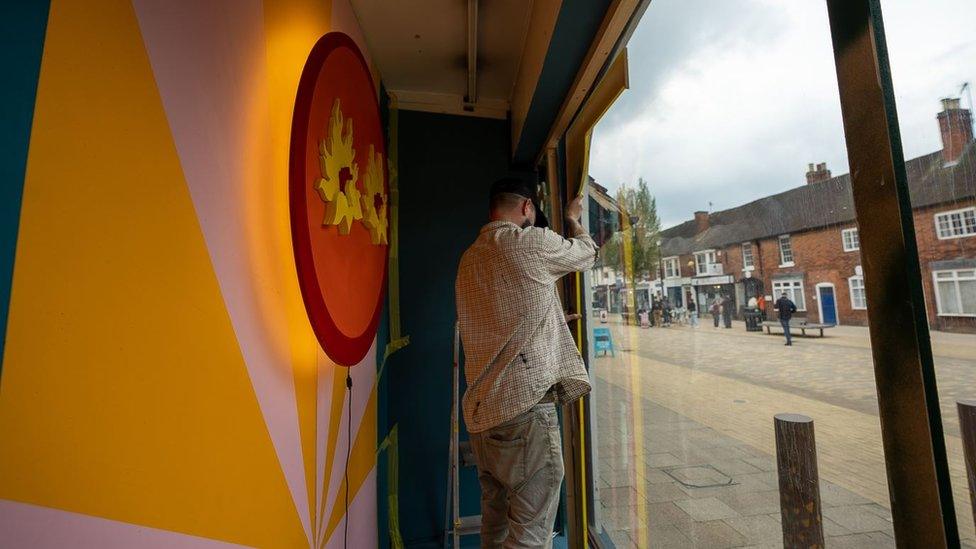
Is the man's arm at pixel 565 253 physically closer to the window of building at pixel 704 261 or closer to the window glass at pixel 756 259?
the window glass at pixel 756 259

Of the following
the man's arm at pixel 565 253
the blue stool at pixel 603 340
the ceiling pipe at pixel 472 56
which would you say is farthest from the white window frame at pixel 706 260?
the ceiling pipe at pixel 472 56

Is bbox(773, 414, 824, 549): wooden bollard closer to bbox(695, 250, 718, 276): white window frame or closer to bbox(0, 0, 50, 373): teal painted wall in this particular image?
bbox(695, 250, 718, 276): white window frame

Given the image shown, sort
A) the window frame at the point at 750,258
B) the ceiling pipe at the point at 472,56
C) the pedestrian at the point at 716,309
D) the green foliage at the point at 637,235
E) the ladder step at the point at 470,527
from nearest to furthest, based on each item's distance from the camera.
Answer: the window frame at the point at 750,258, the pedestrian at the point at 716,309, the green foliage at the point at 637,235, the ceiling pipe at the point at 472,56, the ladder step at the point at 470,527

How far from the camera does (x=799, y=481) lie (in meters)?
0.78

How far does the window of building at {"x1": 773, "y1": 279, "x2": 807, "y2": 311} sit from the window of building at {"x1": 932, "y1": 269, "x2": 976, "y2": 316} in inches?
9.0

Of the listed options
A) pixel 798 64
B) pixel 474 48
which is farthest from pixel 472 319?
pixel 474 48

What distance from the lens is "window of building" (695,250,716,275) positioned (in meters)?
1.11

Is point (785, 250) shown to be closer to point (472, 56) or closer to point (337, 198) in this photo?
point (337, 198)

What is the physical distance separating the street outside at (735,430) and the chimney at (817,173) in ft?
0.83

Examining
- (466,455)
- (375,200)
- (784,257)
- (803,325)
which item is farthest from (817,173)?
(466,455)

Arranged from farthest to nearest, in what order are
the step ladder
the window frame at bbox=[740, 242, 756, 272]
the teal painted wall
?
the step ladder
the window frame at bbox=[740, 242, 756, 272]
the teal painted wall

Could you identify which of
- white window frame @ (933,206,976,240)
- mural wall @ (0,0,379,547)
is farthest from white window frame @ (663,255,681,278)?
mural wall @ (0,0,379,547)

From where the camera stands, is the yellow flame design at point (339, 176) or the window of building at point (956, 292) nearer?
the window of building at point (956, 292)

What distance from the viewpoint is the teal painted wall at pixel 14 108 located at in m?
0.44
